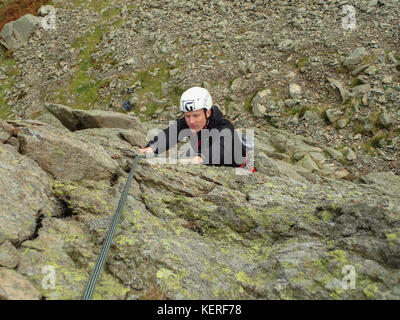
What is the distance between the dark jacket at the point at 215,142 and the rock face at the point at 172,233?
46.3 inches

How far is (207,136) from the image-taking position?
877cm

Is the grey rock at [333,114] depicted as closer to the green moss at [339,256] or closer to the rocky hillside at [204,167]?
the rocky hillside at [204,167]

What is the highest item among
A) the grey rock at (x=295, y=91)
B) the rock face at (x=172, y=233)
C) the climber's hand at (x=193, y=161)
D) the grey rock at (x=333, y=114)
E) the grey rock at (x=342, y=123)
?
the rock face at (x=172, y=233)

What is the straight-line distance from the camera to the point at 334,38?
20.6 metres

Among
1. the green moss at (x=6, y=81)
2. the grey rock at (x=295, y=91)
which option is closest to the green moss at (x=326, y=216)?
the grey rock at (x=295, y=91)

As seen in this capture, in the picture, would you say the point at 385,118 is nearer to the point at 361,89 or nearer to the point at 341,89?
the point at 361,89

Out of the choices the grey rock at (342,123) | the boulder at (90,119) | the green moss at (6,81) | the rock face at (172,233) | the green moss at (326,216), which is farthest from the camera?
the green moss at (6,81)

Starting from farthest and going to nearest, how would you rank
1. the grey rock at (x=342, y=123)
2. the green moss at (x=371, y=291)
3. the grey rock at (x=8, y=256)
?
the grey rock at (x=342, y=123) → the grey rock at (x=8, y=256) → the green moss at (x=371, y=291)

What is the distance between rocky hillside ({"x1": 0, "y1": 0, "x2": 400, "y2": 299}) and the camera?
4.14 m

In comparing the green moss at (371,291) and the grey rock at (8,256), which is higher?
the grey rock at (8,256)

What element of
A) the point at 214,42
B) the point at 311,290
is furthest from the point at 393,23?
the point at 311,290

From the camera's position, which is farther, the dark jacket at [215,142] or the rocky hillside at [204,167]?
the dark jacket at [215,142]

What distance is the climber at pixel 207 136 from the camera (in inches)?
333
